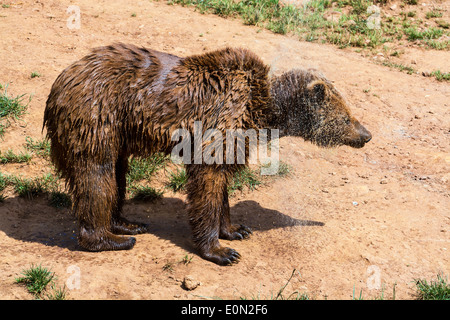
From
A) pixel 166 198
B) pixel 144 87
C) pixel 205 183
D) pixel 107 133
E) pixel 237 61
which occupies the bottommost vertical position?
pixel 166 198

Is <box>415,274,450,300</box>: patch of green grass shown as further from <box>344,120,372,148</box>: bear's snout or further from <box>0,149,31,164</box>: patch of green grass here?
<box>0,149,31,164</box>: patch of green grass

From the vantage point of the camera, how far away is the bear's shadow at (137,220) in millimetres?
5141

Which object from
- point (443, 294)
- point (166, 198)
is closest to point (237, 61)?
point (166, 198)

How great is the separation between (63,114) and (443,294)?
3.83 metres

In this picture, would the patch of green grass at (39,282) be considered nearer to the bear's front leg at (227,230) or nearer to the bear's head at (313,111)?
the bear's front leg at (227,230)

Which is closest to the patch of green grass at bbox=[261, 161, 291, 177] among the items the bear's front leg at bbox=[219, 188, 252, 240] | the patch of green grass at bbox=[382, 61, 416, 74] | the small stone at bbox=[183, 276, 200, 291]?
the bear's front leg at bbox=[219, 188, 252, 240]

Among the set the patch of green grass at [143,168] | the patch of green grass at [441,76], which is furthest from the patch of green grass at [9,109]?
the patch of green grass at [441,76]

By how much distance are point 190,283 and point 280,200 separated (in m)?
2.39

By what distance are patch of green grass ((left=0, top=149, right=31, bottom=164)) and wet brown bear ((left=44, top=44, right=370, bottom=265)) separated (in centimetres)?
175

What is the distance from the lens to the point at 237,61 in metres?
4.77

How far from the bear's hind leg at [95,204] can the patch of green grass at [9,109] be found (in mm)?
2733

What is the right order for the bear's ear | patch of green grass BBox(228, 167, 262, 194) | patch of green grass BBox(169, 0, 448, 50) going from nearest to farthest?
the bear's ear
patch of green grass BBox(228, 167, 262, 194)
patch of green grass BBox(169, 0, 448, 50)

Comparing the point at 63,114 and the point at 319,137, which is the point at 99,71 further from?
the point at 319,137

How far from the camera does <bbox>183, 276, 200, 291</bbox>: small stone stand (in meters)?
4.19
